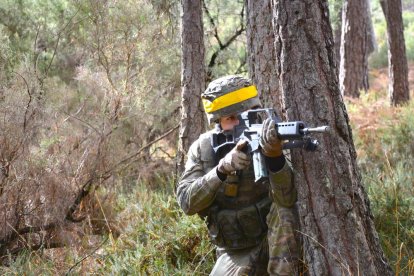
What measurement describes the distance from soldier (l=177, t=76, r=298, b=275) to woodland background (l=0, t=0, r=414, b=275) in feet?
1.43

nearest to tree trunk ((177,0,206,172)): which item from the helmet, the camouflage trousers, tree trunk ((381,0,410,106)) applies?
the helmet

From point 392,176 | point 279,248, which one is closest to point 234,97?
point 279,248

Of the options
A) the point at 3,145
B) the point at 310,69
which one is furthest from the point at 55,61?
the point at 310,69

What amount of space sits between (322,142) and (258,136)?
1.21 feet

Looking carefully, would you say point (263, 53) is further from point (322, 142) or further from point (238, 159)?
point (322, 142)

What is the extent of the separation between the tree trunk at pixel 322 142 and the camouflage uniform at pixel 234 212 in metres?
0.49

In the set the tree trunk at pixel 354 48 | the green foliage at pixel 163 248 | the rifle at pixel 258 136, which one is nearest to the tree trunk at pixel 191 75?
the green foliage at pixel 163 248

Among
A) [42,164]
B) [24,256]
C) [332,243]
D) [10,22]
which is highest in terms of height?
[10,22]

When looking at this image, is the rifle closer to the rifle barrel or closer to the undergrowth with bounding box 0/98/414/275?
the rifle barrel

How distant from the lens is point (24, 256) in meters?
4.84

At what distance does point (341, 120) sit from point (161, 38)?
5145 millimetres

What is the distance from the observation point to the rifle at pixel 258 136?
271 centimetres

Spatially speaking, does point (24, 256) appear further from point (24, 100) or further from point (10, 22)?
point (10, 22)

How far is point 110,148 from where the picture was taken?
6699 millimetres
